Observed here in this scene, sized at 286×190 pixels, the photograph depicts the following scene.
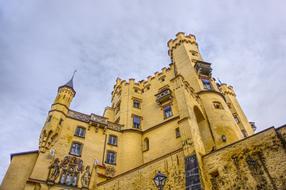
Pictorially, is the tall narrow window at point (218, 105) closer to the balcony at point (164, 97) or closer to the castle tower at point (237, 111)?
the balcony at point (164, 97)

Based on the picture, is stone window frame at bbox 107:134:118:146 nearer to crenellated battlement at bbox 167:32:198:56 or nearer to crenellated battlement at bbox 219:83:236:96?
crenellated battlement at bbox 167:32:198:56

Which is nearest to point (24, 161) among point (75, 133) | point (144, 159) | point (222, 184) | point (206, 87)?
point (75, 133)

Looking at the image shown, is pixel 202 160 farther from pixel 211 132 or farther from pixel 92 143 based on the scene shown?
pixel 92 143

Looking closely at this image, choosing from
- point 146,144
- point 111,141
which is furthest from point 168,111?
point 111,141

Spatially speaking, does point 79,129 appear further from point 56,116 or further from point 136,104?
point 136,104

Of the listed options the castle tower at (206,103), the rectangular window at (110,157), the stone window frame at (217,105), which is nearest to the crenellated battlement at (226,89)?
the castle tower at (206,103)

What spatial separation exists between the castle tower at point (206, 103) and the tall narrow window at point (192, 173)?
6.17 meters

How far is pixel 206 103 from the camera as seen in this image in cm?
2631

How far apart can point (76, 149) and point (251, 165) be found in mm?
17320

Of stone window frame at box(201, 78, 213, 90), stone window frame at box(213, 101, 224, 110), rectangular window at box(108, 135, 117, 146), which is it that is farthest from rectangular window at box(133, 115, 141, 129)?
stone window frame at box(213, 101, 224, 110)

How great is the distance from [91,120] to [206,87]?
1598 cm

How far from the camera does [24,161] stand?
20.2 m

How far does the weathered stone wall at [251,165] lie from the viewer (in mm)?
12656

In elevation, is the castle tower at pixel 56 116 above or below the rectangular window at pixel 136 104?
below
